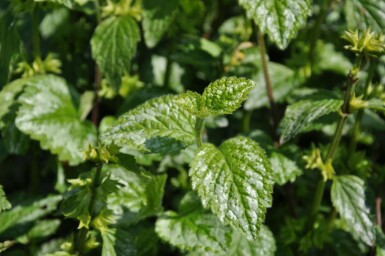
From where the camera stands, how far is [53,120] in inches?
79.6

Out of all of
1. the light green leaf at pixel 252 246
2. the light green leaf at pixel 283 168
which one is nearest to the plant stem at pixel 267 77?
the light green leaf at pixel 283 168

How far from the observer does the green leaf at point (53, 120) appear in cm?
196

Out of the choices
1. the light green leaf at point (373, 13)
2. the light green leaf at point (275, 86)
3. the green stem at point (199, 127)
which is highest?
the light green leaf at point (373, 13)

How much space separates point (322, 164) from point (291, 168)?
15 cm

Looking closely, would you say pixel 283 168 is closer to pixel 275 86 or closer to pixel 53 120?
pixel 275 86

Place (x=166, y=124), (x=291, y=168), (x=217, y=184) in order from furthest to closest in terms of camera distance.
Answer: (x=291, y=168) < (x=166, y=124) < (x=217, y=184)

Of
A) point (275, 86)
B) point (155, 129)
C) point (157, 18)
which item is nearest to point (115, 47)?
point (157, 18)

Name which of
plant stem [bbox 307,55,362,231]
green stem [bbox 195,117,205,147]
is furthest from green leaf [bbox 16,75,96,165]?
plant stem [bbox 307,55,362,231]

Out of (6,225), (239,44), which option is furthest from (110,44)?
(6,225)

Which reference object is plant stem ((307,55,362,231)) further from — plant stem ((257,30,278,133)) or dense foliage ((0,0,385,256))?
plant stem ((257,30,278,133))

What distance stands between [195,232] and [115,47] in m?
0.67

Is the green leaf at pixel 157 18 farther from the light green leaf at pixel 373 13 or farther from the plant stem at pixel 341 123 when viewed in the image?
the plant stem at pixel 341 123

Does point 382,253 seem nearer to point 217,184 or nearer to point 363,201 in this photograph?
point 363,201

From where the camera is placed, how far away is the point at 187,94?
151 cm
